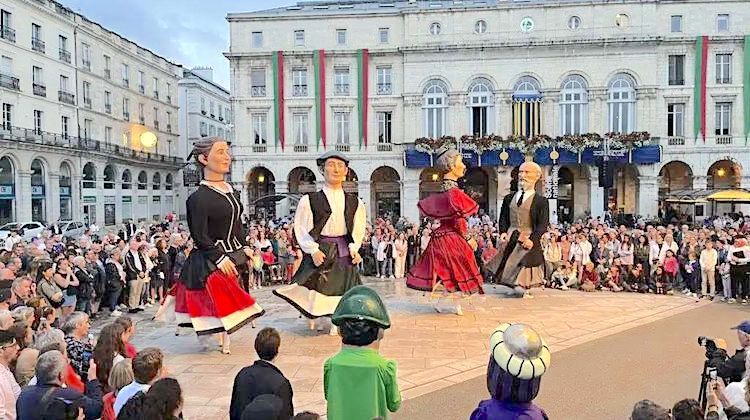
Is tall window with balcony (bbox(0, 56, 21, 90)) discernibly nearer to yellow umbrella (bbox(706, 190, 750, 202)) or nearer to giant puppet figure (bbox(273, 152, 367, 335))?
giant puppet figure (bbox(273, 152, 367, 335))

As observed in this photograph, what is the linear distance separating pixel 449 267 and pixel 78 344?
5.48 m

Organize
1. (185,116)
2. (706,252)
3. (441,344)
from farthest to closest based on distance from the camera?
(185,116), (706,252), (441,344)

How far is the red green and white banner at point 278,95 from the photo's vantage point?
117ft

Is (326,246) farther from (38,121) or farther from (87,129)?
(87,129)

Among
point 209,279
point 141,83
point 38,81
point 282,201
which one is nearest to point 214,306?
point 209,279

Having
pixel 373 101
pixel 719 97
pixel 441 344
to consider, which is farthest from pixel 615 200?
pixel 441 344

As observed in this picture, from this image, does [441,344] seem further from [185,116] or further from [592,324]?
[185,116]

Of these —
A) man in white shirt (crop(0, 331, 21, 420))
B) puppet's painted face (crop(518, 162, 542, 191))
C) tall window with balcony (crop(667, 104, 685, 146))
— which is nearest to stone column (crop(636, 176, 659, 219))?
tall window with balcony (crop(667, 104, 685, 146))

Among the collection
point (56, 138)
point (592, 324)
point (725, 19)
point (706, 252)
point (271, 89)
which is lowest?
point (592, 324)

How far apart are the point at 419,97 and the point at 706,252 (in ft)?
79.9

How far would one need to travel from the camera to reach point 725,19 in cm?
3312

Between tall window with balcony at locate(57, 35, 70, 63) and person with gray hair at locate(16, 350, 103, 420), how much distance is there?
38622 mm

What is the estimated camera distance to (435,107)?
1383 inches

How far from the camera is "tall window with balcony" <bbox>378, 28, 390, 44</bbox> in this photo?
3559cm
